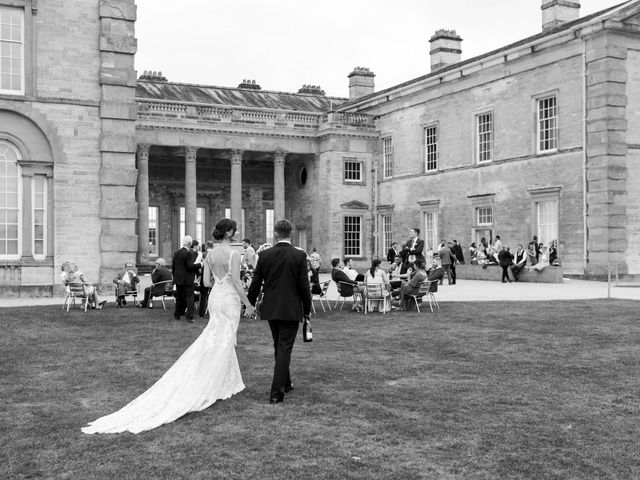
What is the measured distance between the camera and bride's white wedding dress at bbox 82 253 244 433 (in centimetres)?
693

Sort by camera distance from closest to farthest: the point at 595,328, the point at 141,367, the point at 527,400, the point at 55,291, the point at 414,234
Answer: the point at 527,400
the point at 141,367
the point at 595,328
the point at 55,291
the point at 414,234

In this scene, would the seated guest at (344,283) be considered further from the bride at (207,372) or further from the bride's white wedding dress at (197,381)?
the bride's white wedding dress at (197,381)

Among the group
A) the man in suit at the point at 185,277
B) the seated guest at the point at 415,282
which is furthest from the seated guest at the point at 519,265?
the man in suit at the point at 185,277

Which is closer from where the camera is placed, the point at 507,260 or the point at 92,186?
the point at 92,186

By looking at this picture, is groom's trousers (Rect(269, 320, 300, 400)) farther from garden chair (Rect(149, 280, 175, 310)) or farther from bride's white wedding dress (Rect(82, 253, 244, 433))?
garden chair (Rect(149, 280, 175, 310))

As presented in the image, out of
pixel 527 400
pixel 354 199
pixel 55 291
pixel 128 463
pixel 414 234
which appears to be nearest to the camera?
pixel 128 463

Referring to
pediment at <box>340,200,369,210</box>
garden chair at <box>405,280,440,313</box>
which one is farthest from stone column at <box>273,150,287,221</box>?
garden chair at <box>405,280,440,313</box>

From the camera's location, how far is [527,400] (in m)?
7.83

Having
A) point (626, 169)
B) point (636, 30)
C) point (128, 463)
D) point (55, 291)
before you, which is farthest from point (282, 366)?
point (636, 30)

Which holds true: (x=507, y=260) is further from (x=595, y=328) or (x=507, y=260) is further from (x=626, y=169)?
(x=595, y=328)

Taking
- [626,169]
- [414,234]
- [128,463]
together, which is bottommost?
[128,463]

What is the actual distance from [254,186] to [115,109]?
24283 millimetres

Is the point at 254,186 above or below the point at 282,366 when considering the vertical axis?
above

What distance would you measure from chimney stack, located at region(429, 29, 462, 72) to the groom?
34501 mm
